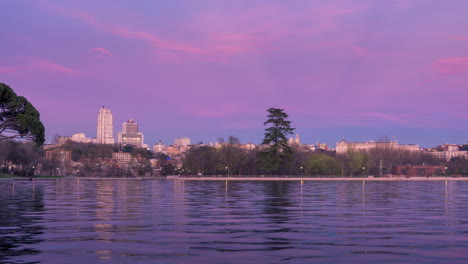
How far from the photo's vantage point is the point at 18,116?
74188 mm

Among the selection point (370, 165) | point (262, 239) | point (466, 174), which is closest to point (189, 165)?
point (370, 165)

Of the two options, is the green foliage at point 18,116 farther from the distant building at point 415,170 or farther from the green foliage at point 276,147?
the distant building at point 415,170

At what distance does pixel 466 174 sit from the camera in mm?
182250

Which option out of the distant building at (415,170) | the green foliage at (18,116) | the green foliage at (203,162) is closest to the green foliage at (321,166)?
the green foliage at (203,162)

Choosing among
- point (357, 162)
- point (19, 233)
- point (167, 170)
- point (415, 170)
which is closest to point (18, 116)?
point (19, 233)

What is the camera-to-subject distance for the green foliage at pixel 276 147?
136 m

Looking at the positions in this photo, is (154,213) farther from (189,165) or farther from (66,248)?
(189,165)

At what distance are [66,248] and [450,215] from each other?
58.1 feet

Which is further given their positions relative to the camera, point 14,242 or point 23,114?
point 23,114

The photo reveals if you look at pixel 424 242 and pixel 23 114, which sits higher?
pixel 23 114

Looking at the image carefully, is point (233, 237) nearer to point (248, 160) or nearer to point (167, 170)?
point (248, 160)

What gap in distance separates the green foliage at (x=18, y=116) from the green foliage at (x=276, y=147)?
67179mm

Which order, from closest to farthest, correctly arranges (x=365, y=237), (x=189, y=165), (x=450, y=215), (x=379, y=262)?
(x=379, y=262), (x=365, y=237), (x=450, y=215), (x=189, y=165)

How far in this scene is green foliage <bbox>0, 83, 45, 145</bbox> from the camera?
242ft
